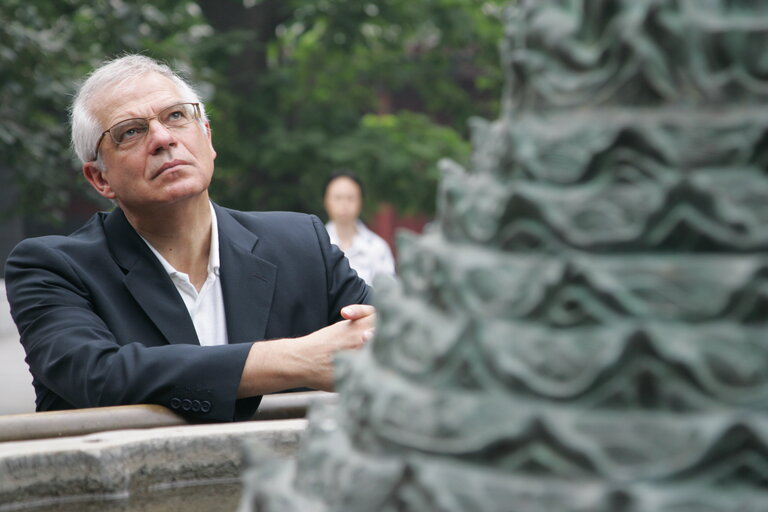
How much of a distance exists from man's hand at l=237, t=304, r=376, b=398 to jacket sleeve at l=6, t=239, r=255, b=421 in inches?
1.5

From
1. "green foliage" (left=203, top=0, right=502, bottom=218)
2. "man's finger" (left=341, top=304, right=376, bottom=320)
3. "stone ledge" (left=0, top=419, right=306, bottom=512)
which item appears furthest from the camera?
"green foliage" (left=203, top=0, right=502, bottom=218)

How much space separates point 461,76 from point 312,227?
1115cm

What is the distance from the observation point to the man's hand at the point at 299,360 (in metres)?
2.46

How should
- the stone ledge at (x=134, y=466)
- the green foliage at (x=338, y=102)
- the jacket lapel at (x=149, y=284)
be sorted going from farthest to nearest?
the green foliage at (x=338, y=102) < the jacket lapel at (x=149, y=284) < the stone ledge at (x=134, y=466)

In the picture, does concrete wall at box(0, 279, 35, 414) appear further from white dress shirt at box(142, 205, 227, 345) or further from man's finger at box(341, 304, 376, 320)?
man's finger at box(341, 304, 376, 320)

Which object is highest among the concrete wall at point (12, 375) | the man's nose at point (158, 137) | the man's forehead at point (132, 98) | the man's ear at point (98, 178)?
the man's forehead at point (132, 98)

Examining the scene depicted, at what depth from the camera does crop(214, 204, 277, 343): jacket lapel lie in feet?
9.86

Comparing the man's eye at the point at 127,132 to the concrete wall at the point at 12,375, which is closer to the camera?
the man's eye at the point at 127,132

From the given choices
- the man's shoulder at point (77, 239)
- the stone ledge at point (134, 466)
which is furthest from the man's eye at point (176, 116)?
the stone ledge at point (134, 466)

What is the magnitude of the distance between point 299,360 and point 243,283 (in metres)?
0.65

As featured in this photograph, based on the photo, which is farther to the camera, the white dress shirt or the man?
the white dress shirt

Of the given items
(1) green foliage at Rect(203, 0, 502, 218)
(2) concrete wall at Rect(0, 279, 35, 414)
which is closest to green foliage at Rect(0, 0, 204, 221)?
(1) green foliage at Rect(203, 0, 502, 218)

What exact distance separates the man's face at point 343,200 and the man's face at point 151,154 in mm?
4448

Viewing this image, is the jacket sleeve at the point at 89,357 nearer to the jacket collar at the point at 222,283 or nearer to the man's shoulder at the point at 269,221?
the jacket collar at the point at 222,283
